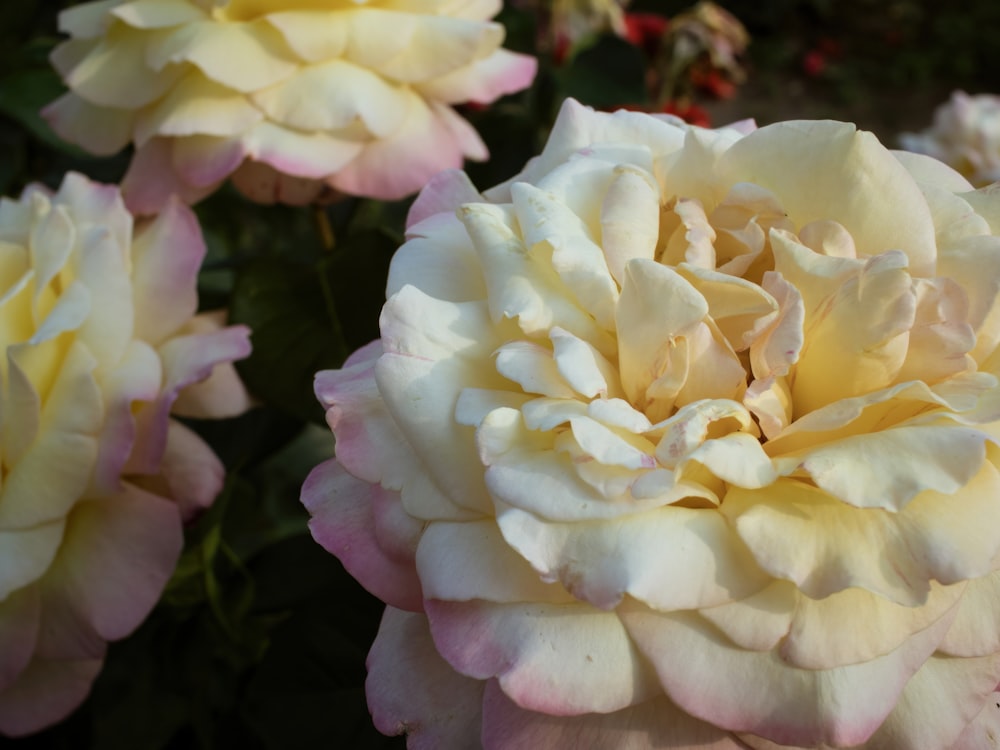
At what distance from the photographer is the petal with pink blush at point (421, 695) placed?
0.42m

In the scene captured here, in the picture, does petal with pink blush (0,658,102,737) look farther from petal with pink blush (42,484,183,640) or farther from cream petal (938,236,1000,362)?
cream petal (938,236,1000,362)

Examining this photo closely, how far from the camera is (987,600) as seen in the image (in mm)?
384

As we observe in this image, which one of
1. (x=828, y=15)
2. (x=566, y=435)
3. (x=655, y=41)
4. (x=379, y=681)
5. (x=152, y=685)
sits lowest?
(x=828, y=15)

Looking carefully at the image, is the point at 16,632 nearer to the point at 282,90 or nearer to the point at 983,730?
the point at 282,90

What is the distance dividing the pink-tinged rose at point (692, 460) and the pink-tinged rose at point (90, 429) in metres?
0.18

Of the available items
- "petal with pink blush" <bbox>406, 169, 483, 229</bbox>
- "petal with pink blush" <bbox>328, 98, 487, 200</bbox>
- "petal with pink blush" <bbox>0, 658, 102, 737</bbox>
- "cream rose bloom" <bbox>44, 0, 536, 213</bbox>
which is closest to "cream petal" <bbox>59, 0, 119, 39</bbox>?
"cream rose bloom" <bbox>44, 0, 536, 213</bbox>

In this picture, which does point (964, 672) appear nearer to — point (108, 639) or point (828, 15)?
point (108, 639)

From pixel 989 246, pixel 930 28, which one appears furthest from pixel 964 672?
pixel 930 28

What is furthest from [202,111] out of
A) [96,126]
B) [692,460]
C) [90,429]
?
[692,460]

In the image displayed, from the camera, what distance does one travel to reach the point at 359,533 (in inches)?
16.8

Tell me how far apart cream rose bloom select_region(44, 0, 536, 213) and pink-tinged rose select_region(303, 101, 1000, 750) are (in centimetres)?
23

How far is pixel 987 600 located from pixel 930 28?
4834 mm

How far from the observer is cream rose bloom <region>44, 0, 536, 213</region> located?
2.13 feet

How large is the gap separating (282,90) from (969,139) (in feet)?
3.43
